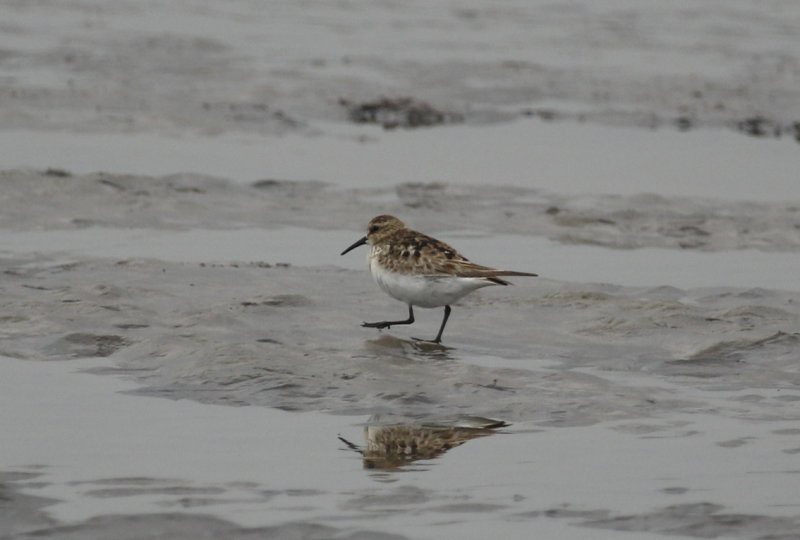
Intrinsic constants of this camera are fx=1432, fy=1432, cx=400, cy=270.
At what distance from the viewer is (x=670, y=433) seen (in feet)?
30.5

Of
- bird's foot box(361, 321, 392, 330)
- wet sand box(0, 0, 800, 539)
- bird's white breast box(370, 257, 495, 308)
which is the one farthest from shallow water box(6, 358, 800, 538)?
bird's foot box(361, 321, 392, 330)

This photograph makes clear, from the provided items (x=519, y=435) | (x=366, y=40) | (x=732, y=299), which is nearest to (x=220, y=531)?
(x=519, y=435)

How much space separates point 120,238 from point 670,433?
7736mm

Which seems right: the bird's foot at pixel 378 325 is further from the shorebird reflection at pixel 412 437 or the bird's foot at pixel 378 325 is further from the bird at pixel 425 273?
the shorebird reflection at pixel 412 437

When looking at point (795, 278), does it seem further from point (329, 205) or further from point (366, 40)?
point (366, 40)

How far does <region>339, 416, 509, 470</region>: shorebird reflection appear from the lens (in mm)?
8719

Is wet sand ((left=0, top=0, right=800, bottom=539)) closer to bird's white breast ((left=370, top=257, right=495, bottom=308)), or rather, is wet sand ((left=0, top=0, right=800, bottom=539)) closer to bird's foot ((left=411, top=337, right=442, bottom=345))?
bird's foot ((left=411, top=337, right=442, bottom=345))

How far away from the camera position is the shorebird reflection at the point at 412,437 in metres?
8.72

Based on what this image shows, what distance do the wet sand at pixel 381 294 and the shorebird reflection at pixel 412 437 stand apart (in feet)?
0.13

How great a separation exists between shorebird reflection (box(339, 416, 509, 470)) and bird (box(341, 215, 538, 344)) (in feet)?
7.65

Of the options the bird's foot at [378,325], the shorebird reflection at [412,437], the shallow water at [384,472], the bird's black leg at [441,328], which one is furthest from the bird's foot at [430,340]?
the shallow water at [384,472]

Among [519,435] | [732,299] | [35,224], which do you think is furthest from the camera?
[35,224]

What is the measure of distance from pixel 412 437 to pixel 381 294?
15.6 ft

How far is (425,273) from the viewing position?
39.1ft
